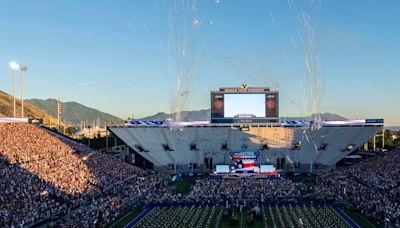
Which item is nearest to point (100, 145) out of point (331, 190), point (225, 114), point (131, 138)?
point (131, 138)

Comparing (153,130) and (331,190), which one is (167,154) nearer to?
(153,130)

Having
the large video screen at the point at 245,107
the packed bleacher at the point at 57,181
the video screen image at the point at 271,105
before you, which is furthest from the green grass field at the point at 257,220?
the video screen image at the point at 271,105

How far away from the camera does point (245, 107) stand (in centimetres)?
5759

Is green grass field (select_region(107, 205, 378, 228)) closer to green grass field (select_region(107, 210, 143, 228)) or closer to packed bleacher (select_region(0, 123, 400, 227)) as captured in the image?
green grass field (select_region(107, 210, 143, 228))

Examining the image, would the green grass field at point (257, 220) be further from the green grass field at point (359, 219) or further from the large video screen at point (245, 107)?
the large video screen at point (245, 107)

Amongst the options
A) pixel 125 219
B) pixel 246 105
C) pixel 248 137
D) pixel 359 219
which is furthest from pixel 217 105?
pixel 359 219

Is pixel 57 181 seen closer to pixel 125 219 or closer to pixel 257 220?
pixel 125 219

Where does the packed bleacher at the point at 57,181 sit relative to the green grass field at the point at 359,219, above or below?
above

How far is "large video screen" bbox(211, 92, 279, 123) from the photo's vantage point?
57.4 meters

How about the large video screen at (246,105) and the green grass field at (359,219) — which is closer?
the green grass field at (359,219)

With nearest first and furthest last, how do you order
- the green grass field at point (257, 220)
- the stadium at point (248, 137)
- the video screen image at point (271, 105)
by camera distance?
the green grass field at point (257, 220)
the stadium at point (248, 137)
the video screen image at point (271, 105)

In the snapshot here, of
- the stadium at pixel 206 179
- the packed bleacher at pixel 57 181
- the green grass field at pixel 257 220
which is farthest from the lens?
the stadium at pixel 206 179

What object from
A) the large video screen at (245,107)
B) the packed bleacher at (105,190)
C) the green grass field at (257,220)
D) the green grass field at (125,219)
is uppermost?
the large video screen at (245,107)

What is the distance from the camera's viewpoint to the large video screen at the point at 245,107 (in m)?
57.4
